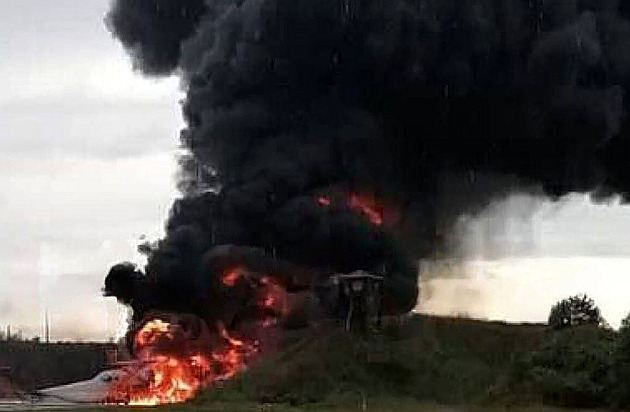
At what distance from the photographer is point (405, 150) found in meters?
75.6

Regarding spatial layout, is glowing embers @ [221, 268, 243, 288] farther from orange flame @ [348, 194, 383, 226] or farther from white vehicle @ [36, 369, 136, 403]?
orange flame @ [348, 194, 383, 226]

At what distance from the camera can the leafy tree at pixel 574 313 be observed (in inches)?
2790

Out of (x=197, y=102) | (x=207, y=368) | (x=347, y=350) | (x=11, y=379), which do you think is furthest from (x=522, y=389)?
(x=11, y=379)

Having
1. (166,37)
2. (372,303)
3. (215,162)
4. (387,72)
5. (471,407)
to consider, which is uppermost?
(166,37)

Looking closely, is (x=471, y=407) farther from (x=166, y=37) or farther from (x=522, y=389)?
(x=166, y=37)

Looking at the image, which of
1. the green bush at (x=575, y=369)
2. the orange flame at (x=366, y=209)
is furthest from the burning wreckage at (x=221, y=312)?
the green bush at (x=575, y=369)

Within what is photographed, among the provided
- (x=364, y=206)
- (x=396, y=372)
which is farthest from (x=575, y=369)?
(x=364, y=206)

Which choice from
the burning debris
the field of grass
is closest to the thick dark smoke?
the burning debris

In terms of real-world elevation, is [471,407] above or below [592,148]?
below

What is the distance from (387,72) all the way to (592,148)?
50.9ft

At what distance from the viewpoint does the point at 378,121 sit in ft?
242

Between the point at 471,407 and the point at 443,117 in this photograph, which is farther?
the point at 443,117

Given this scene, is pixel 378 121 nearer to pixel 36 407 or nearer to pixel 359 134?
pixel 359 134

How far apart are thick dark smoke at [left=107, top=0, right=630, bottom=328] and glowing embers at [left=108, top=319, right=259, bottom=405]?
298cm
